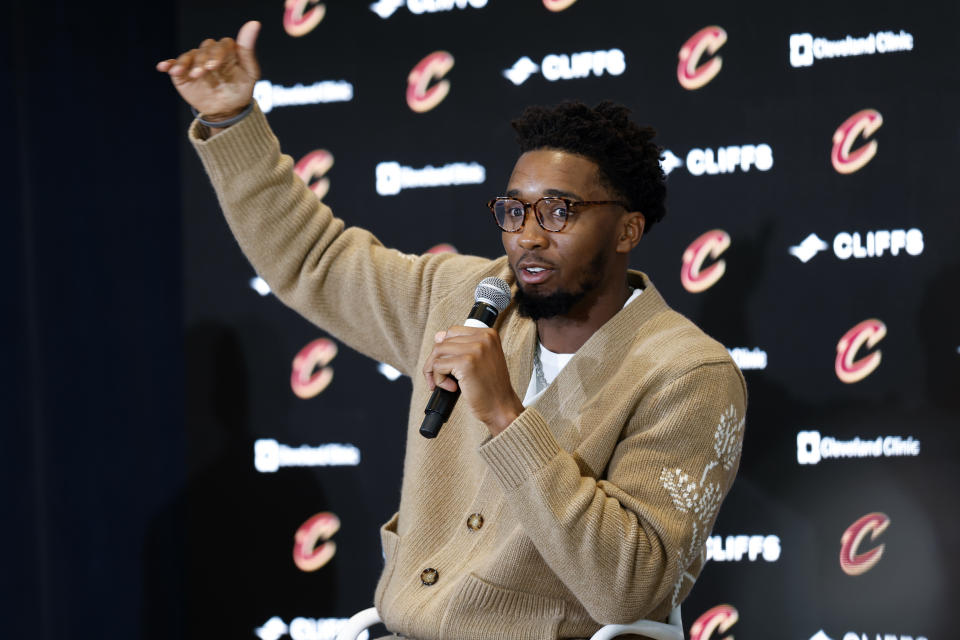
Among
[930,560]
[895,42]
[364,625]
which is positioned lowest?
[930,560]

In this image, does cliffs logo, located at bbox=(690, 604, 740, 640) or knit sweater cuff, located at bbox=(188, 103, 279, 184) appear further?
cliffs logo, located at bbox=(690, 604, 740, 640)

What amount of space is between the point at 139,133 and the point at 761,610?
250 centimetres

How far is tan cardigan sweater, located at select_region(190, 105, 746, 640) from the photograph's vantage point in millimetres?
1674

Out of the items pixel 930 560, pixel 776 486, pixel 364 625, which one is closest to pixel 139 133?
pixel 364 625

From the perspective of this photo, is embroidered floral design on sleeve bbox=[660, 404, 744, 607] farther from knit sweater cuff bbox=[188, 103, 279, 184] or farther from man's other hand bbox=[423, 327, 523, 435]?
knit sweater cuff bbox=[188, 103, 279, 184]

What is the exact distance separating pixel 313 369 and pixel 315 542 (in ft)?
1.93

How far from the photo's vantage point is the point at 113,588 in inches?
125

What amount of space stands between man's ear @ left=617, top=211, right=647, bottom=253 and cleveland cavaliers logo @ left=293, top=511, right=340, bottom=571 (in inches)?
70.6

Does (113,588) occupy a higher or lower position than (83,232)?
lower

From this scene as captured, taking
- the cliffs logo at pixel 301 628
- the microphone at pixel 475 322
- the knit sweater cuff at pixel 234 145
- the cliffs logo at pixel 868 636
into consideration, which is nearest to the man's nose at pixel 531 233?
the microphone at pixel 475 322

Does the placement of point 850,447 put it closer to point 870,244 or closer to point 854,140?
point 870,244

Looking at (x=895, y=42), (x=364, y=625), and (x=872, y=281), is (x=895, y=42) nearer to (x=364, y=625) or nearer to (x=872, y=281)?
(x=872, y=281)

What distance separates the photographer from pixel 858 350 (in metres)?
2.94

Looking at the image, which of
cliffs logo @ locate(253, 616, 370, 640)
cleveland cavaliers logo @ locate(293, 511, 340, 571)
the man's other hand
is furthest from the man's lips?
cliffs logo @ locate(253, 616, 370, 640)
